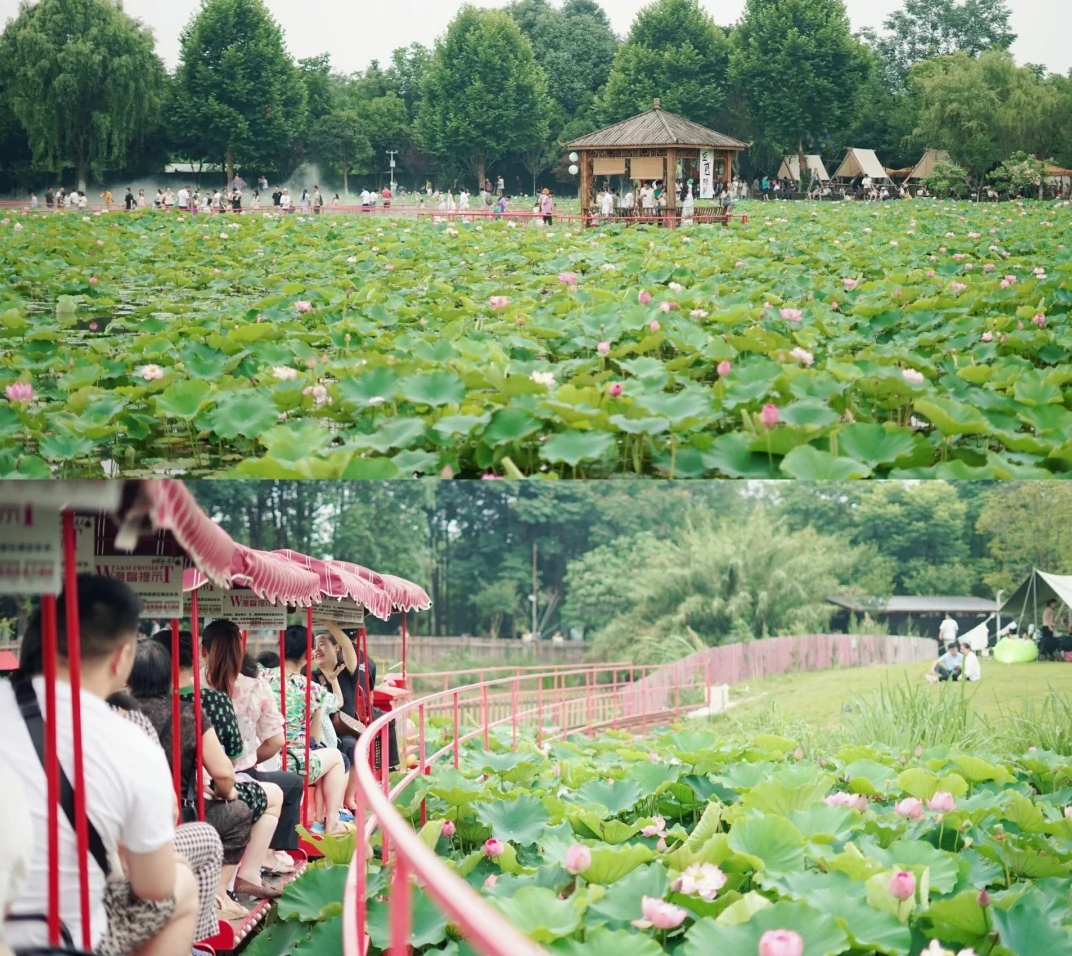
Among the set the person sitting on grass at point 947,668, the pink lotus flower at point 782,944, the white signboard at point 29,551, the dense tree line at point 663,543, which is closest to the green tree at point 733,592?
the dense tree line at point 663,543

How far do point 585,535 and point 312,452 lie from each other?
2138 centimetres

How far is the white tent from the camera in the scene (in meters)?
2.26

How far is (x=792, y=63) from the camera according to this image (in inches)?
85.5

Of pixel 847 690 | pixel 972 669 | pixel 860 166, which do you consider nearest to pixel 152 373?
pixel 860 166

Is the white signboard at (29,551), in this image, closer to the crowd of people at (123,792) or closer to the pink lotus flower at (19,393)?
the crowd of people at (123,792)

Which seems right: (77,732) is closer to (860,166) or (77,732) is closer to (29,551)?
(29,551)

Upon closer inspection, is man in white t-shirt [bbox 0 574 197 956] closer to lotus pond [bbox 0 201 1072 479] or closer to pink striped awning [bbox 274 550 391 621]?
lotus pond [bbox 0 201 1072 479]

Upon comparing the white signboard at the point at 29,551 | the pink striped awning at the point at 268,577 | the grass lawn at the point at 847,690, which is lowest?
the grass lawn at the point at 847,690

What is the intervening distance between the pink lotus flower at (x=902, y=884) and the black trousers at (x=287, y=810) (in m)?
1.64

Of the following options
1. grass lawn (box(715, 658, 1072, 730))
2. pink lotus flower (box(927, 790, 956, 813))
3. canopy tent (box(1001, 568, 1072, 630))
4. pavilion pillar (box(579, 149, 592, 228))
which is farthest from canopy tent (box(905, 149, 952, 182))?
canopy tent (box(1001, 568, 1072, 630))

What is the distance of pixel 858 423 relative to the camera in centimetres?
203

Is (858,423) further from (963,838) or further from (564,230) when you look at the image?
(963,838)

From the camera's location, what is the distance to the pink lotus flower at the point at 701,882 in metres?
2.95

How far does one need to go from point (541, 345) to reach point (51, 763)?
106 centimetres
